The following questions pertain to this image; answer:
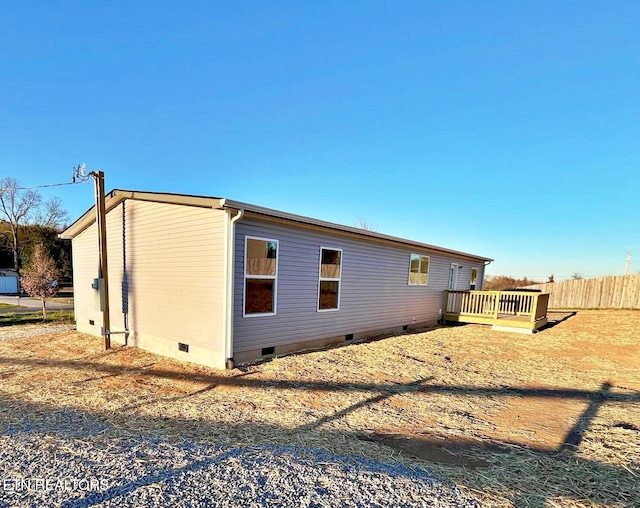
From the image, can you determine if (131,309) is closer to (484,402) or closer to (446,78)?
(484,402)

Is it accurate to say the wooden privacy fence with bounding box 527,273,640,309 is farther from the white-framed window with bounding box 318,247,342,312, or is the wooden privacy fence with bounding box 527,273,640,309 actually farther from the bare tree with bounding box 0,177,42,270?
the bare tree with bounding box 0,177,42,270

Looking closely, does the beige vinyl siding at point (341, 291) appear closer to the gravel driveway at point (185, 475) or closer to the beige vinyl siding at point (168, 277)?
the beige vinyl siding at point (168, 277)

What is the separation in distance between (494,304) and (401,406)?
356 inches

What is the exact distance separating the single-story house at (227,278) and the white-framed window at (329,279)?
0.03 m

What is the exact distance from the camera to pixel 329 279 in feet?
24.6

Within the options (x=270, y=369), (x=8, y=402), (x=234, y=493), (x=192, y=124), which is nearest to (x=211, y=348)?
(x=270, y=369)

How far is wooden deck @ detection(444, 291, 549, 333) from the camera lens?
35.7ft

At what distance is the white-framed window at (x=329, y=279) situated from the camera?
7.32 metres

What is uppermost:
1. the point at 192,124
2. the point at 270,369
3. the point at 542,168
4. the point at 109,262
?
the point at 192,124

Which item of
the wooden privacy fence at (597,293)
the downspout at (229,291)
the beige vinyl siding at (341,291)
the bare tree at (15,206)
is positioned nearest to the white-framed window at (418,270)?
the beige vinyl siding at (341,291)

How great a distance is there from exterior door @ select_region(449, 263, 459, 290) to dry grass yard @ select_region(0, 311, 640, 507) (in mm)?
5442

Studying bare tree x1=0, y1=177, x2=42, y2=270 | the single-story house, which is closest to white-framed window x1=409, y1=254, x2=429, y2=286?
the single-story house

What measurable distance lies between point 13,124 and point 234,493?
1473 cm

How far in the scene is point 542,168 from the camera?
1272cm
